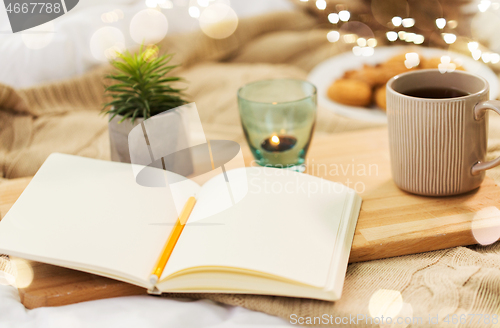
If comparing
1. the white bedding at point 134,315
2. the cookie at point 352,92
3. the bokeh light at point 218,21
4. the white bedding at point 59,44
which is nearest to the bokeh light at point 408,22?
the cookie at point 352,92

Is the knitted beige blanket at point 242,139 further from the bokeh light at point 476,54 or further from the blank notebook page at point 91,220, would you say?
the bokeh light at point 476,54

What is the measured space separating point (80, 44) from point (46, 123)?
0.62ft

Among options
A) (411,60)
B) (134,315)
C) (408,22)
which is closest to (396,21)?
(408,22)

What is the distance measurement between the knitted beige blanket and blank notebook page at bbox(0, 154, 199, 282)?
0.08 m

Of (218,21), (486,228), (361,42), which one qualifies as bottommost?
(486,228)

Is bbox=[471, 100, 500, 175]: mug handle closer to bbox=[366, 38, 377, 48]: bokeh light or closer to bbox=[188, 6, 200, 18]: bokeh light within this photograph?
bbox=[366, 38, 377, 48]: bokeh light

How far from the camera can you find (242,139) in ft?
2.56

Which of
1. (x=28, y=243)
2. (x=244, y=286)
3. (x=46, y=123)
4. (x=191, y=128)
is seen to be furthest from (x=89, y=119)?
(x=244, y=286)

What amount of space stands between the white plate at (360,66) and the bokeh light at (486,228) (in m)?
0.33

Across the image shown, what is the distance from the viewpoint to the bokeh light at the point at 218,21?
42.9 inches

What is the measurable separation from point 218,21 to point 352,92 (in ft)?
1.56

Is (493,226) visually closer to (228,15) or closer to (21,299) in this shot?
(21,299)

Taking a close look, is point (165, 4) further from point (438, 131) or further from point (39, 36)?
point (438, 131)

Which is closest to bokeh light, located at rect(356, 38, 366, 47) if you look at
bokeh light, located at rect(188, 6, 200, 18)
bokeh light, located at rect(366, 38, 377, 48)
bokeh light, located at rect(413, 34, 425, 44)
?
bokeh light, located at rect(366, 38, 377, 48)
